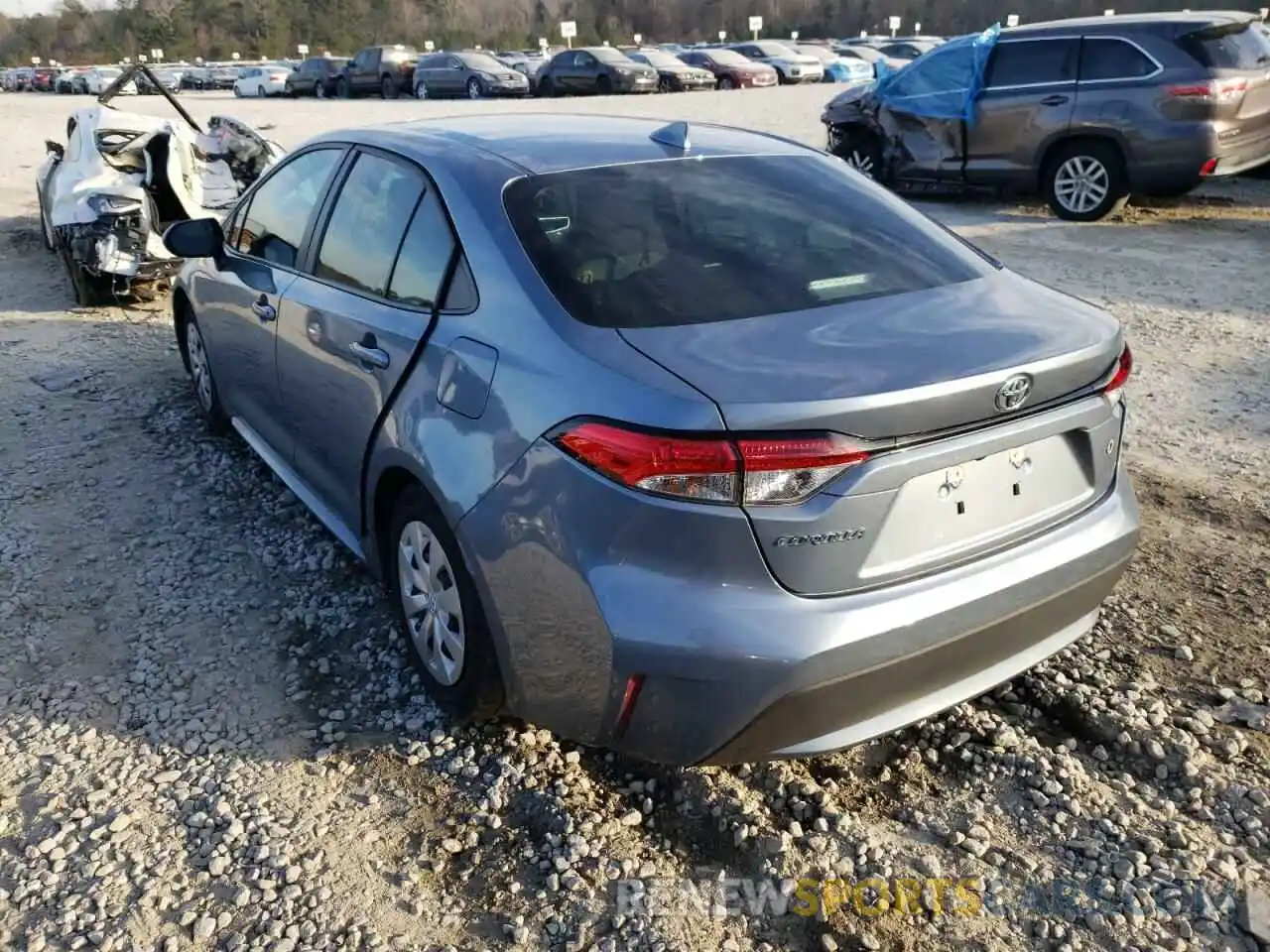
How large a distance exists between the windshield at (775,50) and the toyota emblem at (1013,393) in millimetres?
37456

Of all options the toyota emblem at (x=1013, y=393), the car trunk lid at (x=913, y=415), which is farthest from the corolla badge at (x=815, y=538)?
the toyota emblem at (x=1013, y=393)

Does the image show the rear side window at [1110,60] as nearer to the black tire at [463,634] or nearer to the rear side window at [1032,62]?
the rear side window at [1032,62]

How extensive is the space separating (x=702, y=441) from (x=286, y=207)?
2600 mm

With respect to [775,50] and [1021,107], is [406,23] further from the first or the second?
[1021,107]

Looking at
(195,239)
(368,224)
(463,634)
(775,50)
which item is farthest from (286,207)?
(775,50)

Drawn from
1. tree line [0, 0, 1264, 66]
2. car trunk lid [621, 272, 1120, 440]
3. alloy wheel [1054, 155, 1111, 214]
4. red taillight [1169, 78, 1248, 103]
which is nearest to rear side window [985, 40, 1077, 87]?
alloy wheel [1054, 155, 1111, 214]

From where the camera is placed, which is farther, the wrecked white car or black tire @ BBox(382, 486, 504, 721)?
the wrecked white car

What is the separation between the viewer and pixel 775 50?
37969mm

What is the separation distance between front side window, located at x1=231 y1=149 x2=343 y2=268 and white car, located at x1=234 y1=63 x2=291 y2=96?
38668mm

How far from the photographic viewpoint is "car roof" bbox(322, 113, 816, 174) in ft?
10.3

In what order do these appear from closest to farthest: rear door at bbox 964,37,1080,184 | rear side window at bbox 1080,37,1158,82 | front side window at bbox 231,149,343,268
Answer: front side window at bbox 231,149,343,268, rear side window at bbox 1080,37,1158,82, rear door at bbox 964,37,1080,184

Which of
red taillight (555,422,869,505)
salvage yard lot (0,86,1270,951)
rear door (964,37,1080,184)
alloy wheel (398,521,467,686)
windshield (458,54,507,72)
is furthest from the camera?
windshield (458,54,507,72)

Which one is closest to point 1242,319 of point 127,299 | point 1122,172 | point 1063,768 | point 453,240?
point 1122,172

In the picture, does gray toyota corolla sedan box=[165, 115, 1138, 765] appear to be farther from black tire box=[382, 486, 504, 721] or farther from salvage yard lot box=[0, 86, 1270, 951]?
salvage yard lot box=[0, 86, 1270, 951]
